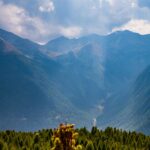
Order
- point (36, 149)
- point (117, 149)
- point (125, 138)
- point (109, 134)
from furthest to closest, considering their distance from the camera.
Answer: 1. point (109, 134)
2. point (125, 138)
3. point (117, 149)
4. point (36, 149)

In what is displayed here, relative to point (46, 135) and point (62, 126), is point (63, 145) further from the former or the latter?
point (46, 135)

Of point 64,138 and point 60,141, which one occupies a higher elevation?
point 64,138

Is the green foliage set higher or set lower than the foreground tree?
higher

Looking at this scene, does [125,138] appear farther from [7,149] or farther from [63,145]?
[63,145]

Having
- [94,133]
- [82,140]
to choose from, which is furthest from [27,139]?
[94,133]

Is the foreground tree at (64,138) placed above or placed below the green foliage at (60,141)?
below

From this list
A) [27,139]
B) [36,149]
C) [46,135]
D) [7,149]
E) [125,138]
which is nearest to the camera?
[7,149]

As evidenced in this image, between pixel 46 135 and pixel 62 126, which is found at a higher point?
pixel 46 135

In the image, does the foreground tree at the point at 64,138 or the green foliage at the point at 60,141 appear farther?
the green foliage at the point at 60,141

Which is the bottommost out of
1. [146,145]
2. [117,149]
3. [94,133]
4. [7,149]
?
[7,149]

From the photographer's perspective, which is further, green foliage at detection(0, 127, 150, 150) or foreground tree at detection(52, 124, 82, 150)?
green foliage at detection(0, 127, 150, 150)

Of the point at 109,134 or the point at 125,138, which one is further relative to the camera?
the point at 109,134
